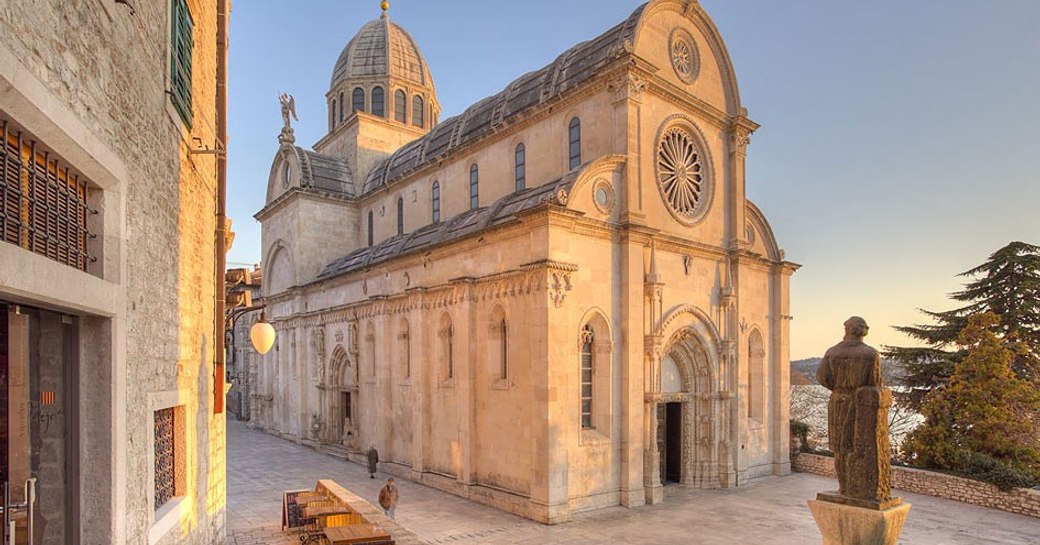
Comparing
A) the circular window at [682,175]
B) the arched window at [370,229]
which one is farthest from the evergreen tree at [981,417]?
the arched window at [370,229]

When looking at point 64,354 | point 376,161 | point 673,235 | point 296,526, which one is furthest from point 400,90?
point 64,354

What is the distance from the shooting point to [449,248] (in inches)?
755

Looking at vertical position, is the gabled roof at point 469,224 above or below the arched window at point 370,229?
below

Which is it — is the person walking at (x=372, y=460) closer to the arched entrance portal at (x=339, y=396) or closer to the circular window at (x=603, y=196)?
the arched entrance portal at (x=339, y=396)

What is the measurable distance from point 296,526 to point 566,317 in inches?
308

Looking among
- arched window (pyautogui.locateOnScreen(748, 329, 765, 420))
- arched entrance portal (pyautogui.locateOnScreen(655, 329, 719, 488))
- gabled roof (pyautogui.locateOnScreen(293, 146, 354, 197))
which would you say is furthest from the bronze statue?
gabled roof (pyautogui.locateOnScreen(293, 146, 354, 197))

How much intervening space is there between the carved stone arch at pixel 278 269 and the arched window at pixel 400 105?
32.2 ft

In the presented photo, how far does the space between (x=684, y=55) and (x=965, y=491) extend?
1556 cm

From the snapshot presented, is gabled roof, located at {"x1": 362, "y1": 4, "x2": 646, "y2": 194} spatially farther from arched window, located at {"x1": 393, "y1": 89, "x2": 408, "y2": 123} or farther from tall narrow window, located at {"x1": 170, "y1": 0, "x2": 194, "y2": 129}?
tall narrow window, located at {"x1": 170, "y1": 0, "x2": 194, "y2": 129}

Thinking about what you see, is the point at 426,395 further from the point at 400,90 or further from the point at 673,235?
the point at 400,90

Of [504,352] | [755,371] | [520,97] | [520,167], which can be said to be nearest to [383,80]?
[520,97]

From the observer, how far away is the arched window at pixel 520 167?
20.8 metres

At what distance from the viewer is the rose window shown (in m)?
19.4

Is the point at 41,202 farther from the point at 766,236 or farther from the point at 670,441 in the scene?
the point at 766,236
